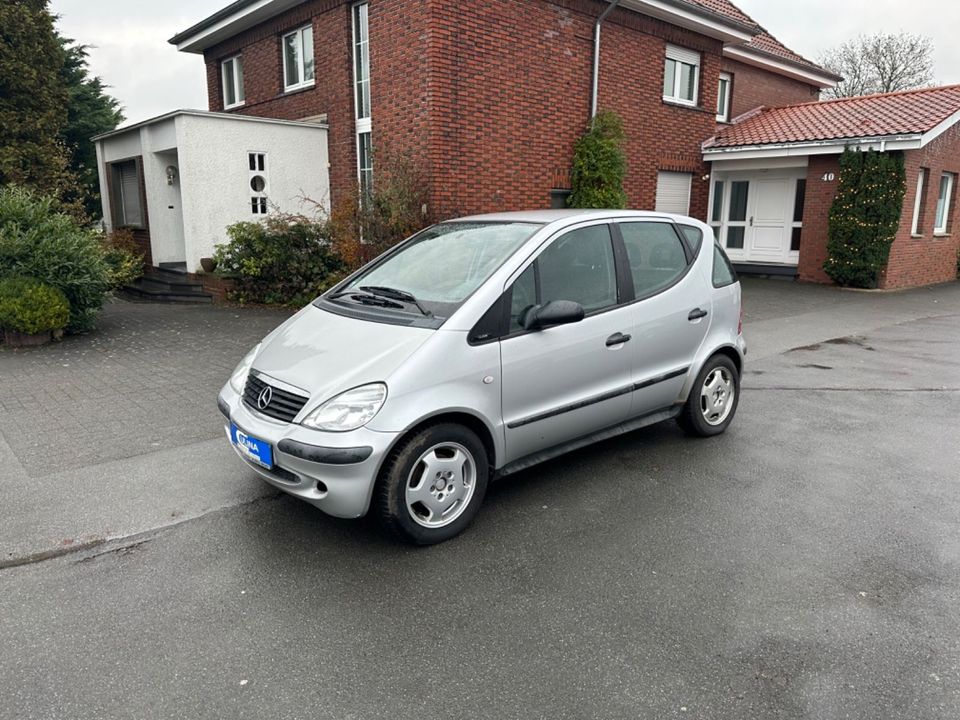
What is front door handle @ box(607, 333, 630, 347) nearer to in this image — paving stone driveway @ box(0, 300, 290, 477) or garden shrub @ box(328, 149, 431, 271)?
paving stone driveway @ box(0, 300, 290, 477)

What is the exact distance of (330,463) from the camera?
11.2 feet

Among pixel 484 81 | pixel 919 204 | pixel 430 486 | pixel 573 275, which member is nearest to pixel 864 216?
pixel 919 204

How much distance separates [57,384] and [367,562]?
4.97 metres

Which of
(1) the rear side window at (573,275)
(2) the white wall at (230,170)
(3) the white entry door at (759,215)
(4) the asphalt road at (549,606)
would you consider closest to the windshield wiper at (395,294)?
(1) the rear side window at (573,275)

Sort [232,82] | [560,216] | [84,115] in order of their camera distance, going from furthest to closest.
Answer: [84,115]
[232,82]
[560,216]

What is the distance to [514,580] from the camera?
136 inches

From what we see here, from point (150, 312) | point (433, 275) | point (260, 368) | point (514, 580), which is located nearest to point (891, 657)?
point (514, 580)

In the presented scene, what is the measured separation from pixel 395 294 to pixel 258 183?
9903 millimetres

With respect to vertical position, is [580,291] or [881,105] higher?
[881,105]

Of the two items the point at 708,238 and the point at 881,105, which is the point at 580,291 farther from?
the point at 881,105

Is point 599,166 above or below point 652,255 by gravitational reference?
above

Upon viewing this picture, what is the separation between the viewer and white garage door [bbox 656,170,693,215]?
1608 centimetres

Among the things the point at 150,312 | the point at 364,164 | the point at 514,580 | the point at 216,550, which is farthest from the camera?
the point at 364,164

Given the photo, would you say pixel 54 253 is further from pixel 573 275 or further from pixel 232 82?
pixel 232 82
